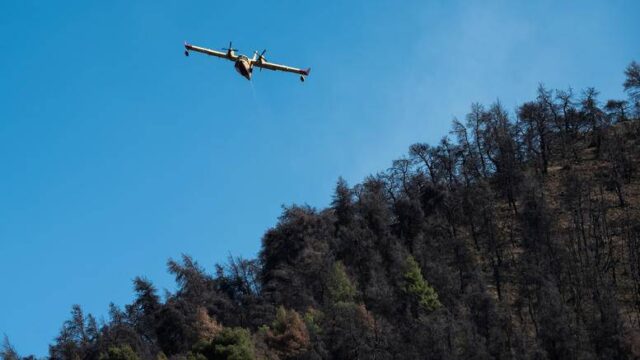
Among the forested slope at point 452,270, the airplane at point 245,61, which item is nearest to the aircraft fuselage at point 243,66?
the airplane at point 245,61

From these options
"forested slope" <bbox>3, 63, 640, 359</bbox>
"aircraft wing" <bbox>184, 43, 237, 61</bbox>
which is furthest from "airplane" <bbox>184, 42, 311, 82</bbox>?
"forested slope" <bbox>3, 63, 640, 359</bbox>

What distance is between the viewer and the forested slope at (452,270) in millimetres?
62594

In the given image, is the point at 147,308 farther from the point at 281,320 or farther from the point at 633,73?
the point at 633,73

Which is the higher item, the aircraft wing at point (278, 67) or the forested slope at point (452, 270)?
the aircraft wing at point (278, 67)

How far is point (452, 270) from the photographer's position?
79.2 meters

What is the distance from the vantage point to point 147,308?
87375mm

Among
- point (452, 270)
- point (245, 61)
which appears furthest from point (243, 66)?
point (452, 270)

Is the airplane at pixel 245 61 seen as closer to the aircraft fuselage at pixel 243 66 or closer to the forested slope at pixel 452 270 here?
the aircraft fuselage at pixel 243 66

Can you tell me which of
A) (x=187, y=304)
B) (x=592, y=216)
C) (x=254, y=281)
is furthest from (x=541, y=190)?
(x=187, y=304)

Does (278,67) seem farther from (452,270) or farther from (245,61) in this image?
(452,270)

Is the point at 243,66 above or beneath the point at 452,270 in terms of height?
above

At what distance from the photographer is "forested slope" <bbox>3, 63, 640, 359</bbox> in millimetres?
62594

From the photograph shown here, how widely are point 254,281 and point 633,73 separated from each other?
188 feet

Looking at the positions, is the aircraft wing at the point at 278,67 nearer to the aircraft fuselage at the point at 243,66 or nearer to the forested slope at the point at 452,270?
the aircraft fuselage at the point at 243,66
